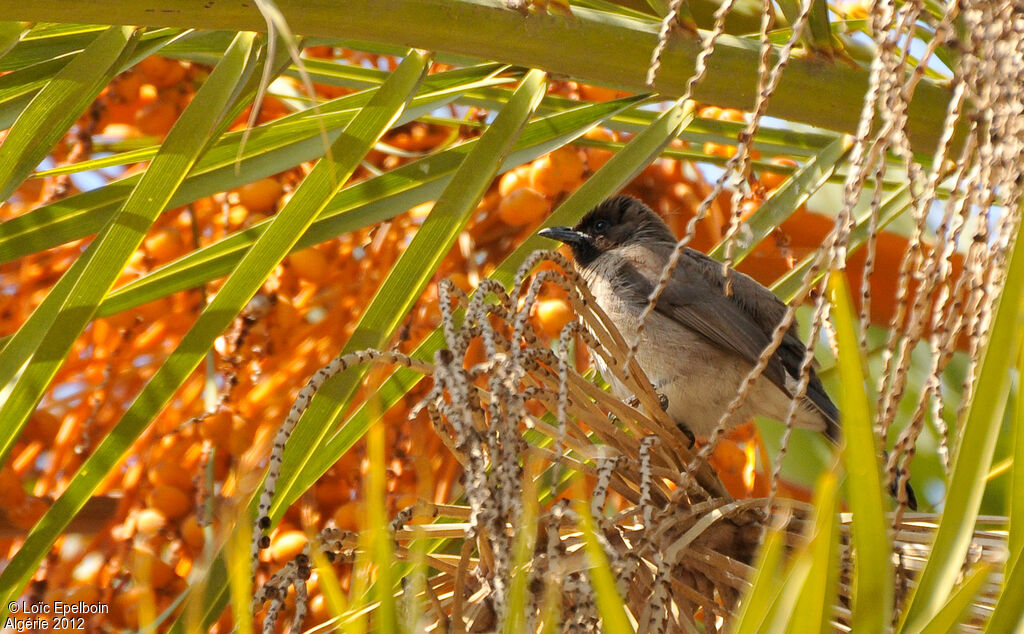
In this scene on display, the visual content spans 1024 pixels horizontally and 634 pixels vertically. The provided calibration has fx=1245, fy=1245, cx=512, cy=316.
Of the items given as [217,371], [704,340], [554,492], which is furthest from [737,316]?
[554,492]

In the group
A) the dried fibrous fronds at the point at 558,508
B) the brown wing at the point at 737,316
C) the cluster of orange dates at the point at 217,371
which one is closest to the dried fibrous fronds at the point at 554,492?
the dried fibrous fronds at the point at 558,508

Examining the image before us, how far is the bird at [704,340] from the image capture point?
3221 mm

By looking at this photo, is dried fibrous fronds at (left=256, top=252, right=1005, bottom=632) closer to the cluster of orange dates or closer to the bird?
the cluster of orange dates

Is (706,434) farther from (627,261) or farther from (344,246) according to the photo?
(344,246)

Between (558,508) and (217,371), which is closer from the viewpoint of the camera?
(558,508)

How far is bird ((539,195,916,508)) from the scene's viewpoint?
322 cm

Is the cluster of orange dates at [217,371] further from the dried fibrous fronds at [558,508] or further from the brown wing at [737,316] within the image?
the dried fibrous fronds at [558,508]

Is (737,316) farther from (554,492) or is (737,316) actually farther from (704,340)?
(554,492)

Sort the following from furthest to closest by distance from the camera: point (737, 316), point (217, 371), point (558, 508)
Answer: point (737, 316) < point (217, 371) < point (558, 508)

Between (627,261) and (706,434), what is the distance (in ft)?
1.75

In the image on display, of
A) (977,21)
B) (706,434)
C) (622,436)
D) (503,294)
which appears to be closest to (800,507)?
(622,436)

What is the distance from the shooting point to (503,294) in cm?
159

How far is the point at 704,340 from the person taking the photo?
131 inches

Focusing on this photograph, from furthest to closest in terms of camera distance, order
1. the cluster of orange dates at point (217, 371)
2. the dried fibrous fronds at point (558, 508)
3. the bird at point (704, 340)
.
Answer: the bird at point (704, 340), the cluster of orange dates at point (217, 371), the dried fibrous fronds at point (558, 508)
